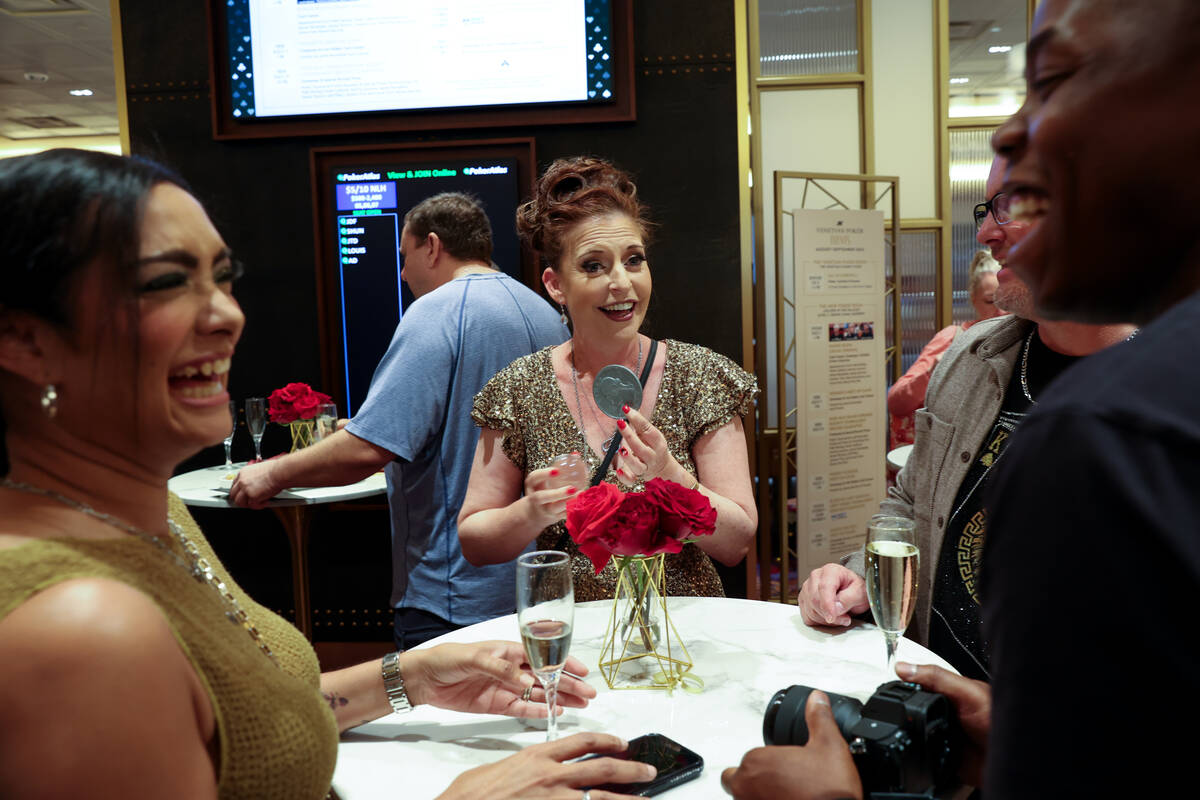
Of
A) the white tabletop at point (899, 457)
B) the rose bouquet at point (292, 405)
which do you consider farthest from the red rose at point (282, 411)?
the white tabletop at point (899, 457)

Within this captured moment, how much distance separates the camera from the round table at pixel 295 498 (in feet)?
10.5

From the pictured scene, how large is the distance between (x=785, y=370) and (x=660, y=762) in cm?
378

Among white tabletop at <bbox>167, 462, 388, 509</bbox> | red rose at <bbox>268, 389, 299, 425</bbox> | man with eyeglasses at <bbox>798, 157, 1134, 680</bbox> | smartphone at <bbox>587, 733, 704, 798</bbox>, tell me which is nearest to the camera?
smartphone at <bbox>587, 733, 704, 798</bbox>

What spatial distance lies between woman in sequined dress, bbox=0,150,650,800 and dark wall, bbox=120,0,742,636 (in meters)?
3.17

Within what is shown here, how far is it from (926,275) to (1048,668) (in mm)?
A: 5860

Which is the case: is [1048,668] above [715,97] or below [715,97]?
below

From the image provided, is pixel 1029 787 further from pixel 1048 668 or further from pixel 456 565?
pixel 456 565

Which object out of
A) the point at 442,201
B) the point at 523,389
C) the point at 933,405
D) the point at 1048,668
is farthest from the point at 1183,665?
the point at 442,201

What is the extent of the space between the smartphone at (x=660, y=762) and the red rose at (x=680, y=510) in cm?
33

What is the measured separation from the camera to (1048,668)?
411 mm

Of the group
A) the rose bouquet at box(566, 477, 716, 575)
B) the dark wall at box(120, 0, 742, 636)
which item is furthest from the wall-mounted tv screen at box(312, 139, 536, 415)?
the rose bouquet at box(566, 477, 716, 575)

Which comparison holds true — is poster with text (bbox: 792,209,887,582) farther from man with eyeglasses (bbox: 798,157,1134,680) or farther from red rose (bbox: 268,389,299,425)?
red rose (bbox: 268,389,299,425)

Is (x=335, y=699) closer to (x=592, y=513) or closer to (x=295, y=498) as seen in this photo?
(x=592, y=513)

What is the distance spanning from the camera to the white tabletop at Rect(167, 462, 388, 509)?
3182 millimetres
